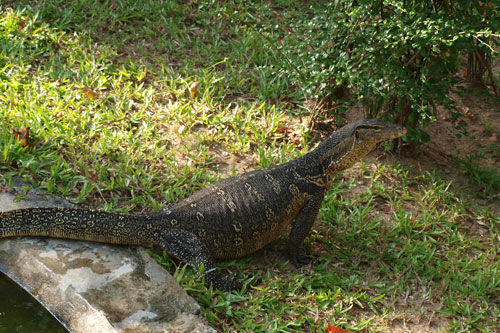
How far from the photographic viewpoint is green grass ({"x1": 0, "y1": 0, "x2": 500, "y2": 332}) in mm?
4684

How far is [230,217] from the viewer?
4691 millimetres

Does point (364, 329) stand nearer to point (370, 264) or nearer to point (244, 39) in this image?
point (370, 264)

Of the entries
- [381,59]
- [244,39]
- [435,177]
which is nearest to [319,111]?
[381,59]

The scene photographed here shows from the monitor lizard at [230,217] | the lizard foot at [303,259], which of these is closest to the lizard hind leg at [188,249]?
the monitor lizard at [230,217]

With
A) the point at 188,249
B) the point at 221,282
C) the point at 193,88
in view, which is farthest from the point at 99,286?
the point at 193,88

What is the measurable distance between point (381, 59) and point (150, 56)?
3.22m

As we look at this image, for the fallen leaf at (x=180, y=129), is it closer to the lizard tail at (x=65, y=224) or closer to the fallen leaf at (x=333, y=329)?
the lizard tail at (x=65, y=224)

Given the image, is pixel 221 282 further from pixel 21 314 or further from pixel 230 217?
pixel 21 314

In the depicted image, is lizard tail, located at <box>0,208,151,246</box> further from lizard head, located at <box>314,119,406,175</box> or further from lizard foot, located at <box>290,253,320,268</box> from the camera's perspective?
lizard head, located at <box>314,119,406,175</box>

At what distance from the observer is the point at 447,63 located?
5.75 metres

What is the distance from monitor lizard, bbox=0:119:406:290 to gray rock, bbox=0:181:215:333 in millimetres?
120

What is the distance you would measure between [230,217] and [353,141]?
1.27 metres

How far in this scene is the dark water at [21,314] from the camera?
13.2ft

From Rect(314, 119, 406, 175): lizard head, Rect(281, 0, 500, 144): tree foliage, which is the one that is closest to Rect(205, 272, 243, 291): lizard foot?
Rect(314, 119, 406, 175): lizard head
